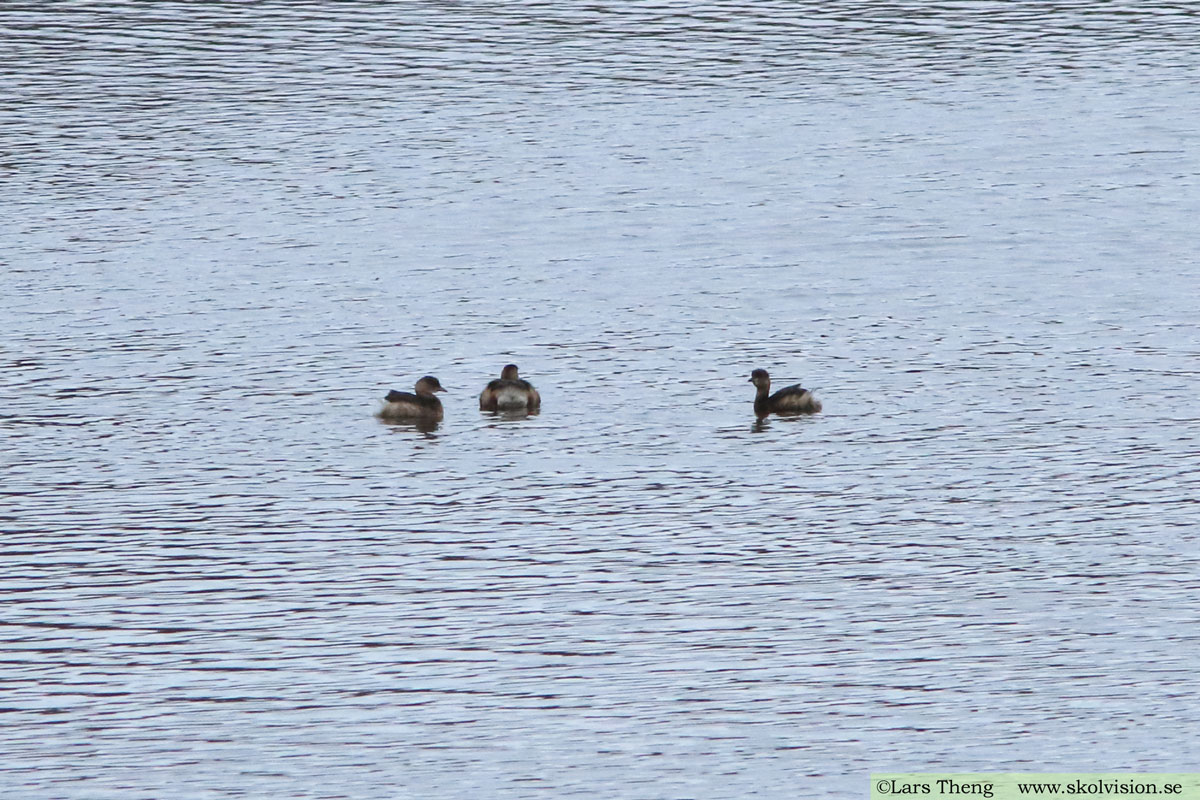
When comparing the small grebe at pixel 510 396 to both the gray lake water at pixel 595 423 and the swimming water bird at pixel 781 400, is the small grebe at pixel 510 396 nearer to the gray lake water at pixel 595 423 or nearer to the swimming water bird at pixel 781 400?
the gray lake water at pixel 595 423

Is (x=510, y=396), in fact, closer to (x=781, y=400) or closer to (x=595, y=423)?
(x=595, y=423)

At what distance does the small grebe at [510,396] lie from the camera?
86.0 ft

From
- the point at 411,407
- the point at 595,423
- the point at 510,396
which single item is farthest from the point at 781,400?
the point at 411,407

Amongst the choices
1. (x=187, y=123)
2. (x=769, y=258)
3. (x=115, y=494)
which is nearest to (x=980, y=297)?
(x=769, y=258)

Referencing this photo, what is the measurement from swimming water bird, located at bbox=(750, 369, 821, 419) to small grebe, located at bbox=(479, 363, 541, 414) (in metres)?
2.47

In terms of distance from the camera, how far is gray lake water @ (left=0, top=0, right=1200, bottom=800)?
57.0 ft

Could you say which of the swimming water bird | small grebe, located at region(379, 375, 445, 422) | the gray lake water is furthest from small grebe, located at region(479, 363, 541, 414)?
the swimming water bird

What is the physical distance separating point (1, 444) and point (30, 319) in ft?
20.5

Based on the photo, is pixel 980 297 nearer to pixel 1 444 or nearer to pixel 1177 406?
pixel 1177 406

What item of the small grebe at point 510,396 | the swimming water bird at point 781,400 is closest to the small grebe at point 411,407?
the small grebe at point 510,396

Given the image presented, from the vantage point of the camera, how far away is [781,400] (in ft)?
85.7

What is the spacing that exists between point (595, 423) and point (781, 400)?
2067mm

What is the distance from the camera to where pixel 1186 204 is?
37969 millimetres

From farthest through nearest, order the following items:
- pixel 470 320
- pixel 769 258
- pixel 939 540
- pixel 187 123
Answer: pixel 187 123, pixel 769 258, pixel 470 320, pixel 939 540
